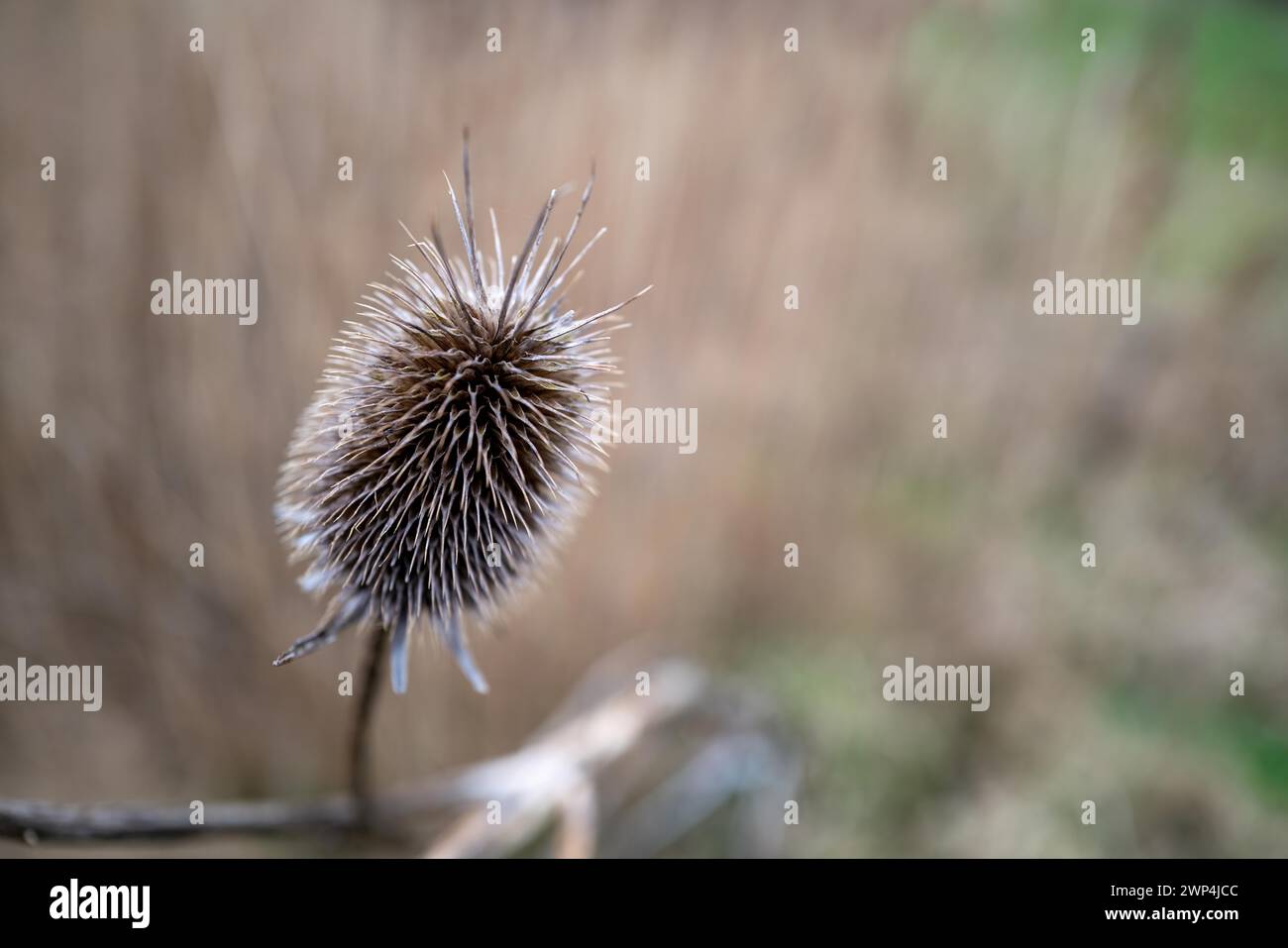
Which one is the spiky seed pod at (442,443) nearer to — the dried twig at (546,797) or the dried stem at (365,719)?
the dried stem at (365,719)

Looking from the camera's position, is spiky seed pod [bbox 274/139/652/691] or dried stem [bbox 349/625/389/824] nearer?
spiky seed pod [bbox 274/139/652/691]

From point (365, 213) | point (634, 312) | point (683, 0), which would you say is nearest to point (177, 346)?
point (365, 213)

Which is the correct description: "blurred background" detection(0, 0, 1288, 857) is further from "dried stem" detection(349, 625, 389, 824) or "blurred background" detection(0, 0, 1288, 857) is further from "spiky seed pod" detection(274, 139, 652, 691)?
"spiky seed pod" detection(274, 139, 652, 691)

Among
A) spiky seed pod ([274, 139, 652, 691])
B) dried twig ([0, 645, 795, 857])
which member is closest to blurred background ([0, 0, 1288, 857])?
dried twig ([0, 645, 795, 857])

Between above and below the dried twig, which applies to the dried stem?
above

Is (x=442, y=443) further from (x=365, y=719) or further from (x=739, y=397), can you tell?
(x=739, y=397)
